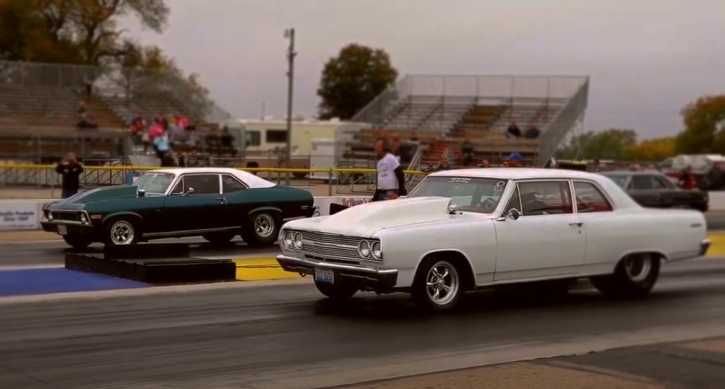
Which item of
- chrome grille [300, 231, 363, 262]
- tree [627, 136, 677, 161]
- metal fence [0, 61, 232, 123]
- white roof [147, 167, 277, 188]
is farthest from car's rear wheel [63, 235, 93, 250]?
tree [627, 136, 677, 161]

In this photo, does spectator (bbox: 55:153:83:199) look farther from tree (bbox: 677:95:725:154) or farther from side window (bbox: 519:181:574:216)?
tree (bbox: 677:95:725:154)

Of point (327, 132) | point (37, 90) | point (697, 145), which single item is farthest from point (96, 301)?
point (697, 145)

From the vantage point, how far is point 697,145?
77312 millimetres

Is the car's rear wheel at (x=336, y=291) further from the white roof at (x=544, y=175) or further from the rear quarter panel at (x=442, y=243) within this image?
the white roof at (x=544, y=175)

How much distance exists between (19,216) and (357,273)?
1393cm

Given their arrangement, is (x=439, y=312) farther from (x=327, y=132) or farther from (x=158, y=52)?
(x=158, y=52)

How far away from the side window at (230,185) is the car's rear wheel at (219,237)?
74 centimetres

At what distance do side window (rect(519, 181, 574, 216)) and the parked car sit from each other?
48.1 ft

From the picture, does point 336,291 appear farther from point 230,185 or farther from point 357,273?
point 230,185

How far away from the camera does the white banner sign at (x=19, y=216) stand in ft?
72.9

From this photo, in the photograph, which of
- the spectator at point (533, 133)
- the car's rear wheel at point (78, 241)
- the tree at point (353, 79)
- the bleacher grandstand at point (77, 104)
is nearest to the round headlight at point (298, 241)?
the car's rear wheel at point (78, 241)

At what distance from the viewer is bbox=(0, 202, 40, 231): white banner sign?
72.9 ft

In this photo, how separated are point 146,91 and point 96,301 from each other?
39.0 m

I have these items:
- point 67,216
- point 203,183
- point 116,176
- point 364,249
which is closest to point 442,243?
point 364,249
